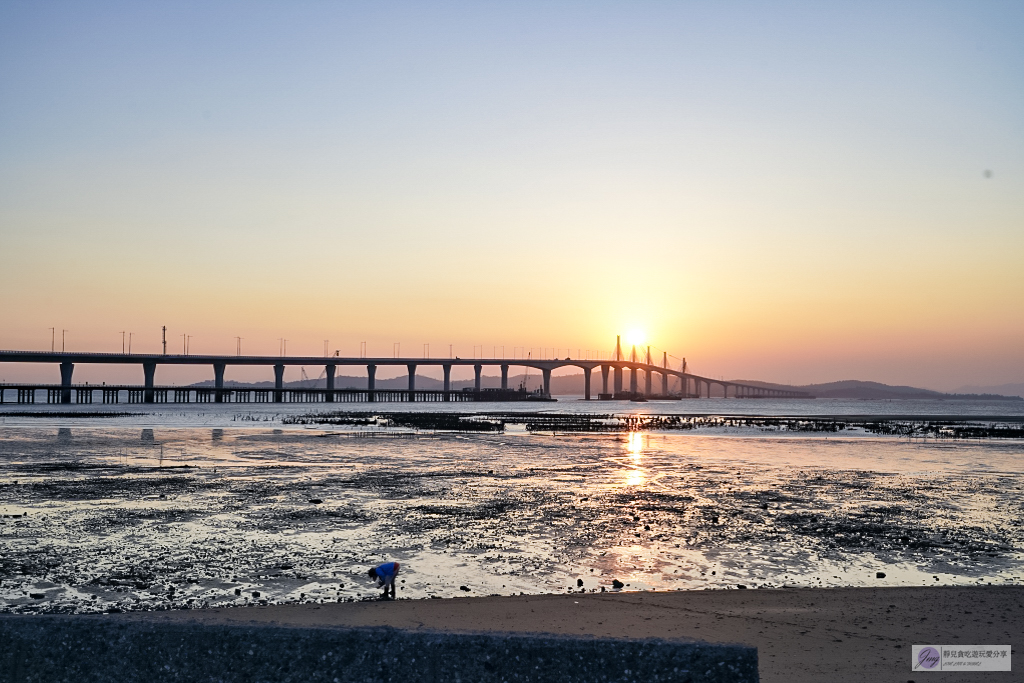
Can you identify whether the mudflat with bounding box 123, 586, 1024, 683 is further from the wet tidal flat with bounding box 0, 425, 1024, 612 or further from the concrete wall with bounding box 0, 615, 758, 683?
the concrete wall with bounding box 0, 615, 758, 683

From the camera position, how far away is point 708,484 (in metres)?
25.4

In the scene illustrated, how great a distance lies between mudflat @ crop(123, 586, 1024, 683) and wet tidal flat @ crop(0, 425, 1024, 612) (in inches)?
29.9

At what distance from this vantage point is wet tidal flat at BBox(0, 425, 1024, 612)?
38.8ft

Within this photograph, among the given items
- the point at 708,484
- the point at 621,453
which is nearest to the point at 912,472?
the point at 708,484

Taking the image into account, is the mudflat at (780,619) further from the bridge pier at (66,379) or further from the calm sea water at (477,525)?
the bridge pier at (66,379)

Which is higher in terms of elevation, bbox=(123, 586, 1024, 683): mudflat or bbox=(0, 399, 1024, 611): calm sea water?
bbox=(123, 586, 1024, 683): mudflat

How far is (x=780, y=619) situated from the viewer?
31.8ft

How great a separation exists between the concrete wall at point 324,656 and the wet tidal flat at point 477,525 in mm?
5399

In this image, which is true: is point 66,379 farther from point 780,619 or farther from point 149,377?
point 780,619

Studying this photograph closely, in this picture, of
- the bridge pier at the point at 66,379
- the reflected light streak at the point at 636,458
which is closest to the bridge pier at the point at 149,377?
the bridge pier at the point at 66,379

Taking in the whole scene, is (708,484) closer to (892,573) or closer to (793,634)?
(892,573)

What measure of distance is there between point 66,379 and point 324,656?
6912 inches

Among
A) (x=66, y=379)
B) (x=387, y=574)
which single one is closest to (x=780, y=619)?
(x=387, y=574)

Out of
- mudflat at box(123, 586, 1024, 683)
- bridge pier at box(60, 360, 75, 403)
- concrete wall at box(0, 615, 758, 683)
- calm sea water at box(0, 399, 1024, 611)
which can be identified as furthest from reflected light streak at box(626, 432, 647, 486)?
bridge pier at box(60, 360, 75, 403)
